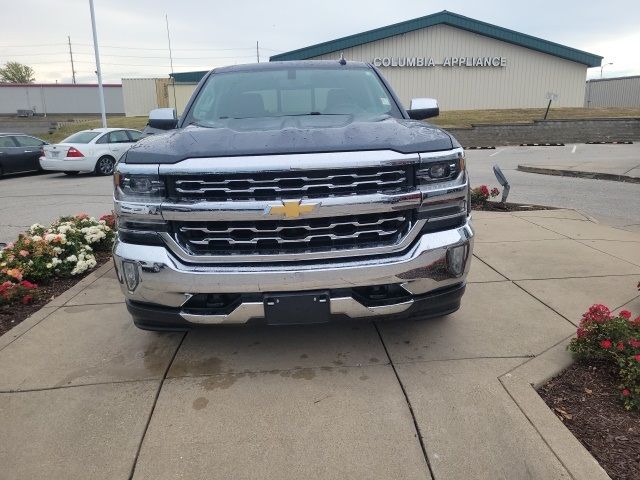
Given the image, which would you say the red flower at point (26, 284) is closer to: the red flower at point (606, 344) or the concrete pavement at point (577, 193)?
the red flower at point (606, 344)

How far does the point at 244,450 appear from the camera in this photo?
2488 millimetres

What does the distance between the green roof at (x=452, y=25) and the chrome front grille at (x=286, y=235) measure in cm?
2945

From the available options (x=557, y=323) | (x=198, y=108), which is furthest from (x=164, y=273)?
(x=557, y=323)

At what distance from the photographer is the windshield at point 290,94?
13.5 feet

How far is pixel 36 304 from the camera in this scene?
4.47 m

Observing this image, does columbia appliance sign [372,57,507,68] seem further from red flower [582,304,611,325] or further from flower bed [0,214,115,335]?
red flower [582,304,611,325]

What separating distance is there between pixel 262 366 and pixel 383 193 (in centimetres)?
132

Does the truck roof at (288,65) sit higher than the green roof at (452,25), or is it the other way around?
the green roof at (452,25)

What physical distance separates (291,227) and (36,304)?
2878 mm

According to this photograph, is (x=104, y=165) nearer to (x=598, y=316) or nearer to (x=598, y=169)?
(x=598, y=169)

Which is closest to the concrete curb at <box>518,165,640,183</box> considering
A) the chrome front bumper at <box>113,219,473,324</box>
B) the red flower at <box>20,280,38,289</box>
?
the chrome front bumper at <box>113,219,473,324</box>

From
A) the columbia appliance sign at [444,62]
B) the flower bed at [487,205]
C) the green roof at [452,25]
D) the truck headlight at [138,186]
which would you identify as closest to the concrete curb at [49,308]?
the truck headlight at [138,186]

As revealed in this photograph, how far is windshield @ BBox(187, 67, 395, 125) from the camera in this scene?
4.11 meters

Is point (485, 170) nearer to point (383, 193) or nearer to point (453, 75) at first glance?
point (383, 193)
